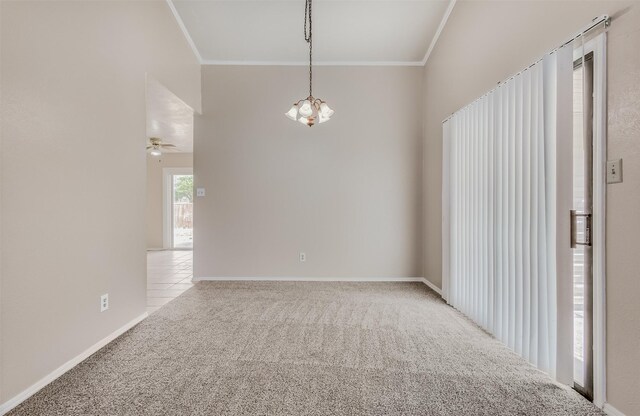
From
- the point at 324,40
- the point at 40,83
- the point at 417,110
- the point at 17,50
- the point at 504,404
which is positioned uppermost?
the point at 324,40

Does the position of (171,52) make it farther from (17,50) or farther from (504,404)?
(504,404)

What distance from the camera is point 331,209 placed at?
4.52 m

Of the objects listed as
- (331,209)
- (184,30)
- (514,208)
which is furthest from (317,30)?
(514,208)

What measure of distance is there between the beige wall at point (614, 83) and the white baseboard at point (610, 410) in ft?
0.09

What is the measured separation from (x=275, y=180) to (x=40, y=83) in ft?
9.39

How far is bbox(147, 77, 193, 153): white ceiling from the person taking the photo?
3666 millimetres

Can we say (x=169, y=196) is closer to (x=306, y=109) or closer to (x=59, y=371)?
(x=306, y=109)

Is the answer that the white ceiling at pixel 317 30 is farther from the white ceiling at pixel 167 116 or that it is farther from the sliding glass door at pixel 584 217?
the sliding glass door at pixel 584 217

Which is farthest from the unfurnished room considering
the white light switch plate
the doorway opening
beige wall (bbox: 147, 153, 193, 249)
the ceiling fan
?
beige wall (bbox: 147, 153, 193, 249)

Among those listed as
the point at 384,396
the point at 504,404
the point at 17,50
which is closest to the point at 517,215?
the point at 504,404

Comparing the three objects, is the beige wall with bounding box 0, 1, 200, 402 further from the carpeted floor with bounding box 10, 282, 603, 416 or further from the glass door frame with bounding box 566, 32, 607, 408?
the glass door frame with bounding box 566, 32, 607, 408

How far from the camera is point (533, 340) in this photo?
6.78ft

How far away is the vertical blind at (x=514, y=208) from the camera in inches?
76.4

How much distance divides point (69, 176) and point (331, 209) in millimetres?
3046
